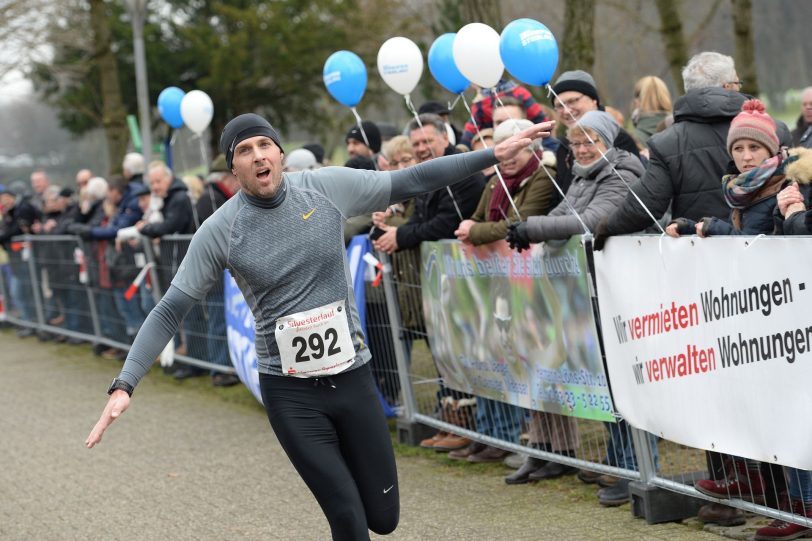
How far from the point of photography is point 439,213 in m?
8.36

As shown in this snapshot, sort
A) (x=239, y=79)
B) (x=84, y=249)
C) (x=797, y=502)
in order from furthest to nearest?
(x=239, y=79)
(x=84, y=249)
(x=797, y=502)

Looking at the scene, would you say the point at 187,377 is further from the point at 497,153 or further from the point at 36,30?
the point at 36,30

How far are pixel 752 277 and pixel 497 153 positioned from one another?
1.23 metres

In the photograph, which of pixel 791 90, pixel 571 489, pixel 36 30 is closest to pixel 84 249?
pixel 571 489

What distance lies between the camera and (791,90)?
46781 millimetres

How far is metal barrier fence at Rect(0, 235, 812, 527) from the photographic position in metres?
5.91

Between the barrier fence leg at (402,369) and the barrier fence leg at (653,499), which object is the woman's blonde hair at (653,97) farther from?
the barrier fence leg at (653,499)

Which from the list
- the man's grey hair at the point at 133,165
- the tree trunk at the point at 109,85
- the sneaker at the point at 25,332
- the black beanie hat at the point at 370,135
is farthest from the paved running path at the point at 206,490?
the tree trunk at the point at 109,85

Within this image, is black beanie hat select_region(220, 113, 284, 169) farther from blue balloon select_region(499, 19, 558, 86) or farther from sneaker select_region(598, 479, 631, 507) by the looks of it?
sneaker select_region(598, 479, 631, 507)

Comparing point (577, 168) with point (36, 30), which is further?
point (36, 30)

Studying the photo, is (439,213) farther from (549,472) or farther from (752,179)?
(752,179)

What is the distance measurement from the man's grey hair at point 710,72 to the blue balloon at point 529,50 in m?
0.88

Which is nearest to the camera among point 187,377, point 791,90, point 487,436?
point 487,436

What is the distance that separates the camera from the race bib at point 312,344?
4.96 meters
